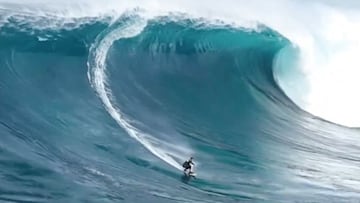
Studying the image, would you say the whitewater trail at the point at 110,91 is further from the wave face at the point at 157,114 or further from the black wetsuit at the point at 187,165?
the black wetsuit at the point at 187,165

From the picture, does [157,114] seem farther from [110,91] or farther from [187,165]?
[187,165]

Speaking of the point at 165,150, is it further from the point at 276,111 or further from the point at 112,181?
the point at 276,111

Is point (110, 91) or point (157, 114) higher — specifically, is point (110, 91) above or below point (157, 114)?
above

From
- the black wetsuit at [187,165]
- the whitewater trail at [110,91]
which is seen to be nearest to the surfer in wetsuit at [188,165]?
the black wetsuit at [187,165]

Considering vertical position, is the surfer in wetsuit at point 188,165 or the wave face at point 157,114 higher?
the wave face at point 157,114

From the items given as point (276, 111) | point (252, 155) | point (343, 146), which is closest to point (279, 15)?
point (276, 111)

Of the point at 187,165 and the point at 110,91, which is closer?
the point at 187,165

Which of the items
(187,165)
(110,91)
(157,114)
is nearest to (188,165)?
(187,165)
